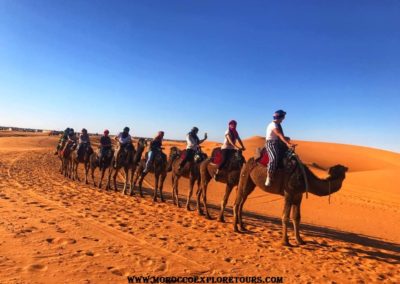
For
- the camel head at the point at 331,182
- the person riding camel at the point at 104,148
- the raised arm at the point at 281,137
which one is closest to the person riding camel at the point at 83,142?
the person riding camel at the point at 104,148

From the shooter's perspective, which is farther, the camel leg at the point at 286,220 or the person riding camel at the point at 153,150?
the person riding camel at the point at 153,150

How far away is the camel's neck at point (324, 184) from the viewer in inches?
347

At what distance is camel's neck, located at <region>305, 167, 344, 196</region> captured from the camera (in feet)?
28.9

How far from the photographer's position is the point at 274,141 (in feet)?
30.7

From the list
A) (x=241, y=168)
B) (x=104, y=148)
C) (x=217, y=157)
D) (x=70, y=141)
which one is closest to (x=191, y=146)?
(x=217, y=157)

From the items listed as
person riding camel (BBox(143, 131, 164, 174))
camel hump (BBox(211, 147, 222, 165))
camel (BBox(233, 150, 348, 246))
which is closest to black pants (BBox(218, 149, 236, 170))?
camel hump (BBox(211, 147, 222, 165))

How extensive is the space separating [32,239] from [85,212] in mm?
3412

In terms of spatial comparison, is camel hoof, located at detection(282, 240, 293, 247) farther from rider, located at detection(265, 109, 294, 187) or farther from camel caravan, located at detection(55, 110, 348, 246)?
rider, located at detection(265, 109, 294, 187)

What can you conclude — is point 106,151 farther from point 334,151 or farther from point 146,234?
point 334,151

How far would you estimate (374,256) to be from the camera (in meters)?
8.93

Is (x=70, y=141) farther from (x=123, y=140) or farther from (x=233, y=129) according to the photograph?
(x=233, y=129)

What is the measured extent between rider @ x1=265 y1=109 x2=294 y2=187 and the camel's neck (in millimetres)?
877

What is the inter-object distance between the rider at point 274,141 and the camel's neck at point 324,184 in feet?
2.88

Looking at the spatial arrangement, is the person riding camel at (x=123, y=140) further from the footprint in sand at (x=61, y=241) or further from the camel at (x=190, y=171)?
the footprint in sand at (x=61, y=241)
